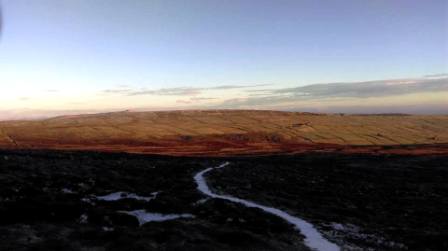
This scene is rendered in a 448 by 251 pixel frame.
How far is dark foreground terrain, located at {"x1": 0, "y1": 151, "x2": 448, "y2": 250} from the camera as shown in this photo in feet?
84.6

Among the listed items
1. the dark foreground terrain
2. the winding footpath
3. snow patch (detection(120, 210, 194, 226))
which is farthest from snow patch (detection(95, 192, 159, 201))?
the winding footpath

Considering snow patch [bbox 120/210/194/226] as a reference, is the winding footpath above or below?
below

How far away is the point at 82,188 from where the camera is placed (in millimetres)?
41969

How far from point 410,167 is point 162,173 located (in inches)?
2163

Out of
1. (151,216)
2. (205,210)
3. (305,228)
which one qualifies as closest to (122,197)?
(151,216)

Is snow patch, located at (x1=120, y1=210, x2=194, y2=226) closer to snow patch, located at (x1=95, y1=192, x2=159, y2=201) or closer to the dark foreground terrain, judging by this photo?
the dark foreground terrain

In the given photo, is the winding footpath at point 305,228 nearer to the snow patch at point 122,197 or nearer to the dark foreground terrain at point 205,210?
the dark foreground terrain at point 205,210

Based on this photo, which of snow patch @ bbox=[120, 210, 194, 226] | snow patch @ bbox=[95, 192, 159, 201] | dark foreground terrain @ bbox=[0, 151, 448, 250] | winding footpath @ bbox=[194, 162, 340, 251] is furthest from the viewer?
snow patch @ bbox=[95, 192, 159, 201]

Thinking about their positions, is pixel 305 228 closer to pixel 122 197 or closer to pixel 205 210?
pixel 205 210

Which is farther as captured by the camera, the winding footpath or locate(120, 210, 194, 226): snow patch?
locate(120, 210, 194, 226): snow patch

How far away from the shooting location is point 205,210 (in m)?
36.5

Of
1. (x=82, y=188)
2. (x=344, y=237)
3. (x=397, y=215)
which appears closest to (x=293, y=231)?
(x=344, y=237)

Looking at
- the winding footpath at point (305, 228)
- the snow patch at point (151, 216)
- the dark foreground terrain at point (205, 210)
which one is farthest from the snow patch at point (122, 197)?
the winding footpath at point (305, 228)

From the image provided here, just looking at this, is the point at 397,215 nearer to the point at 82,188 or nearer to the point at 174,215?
the point at 174,215
